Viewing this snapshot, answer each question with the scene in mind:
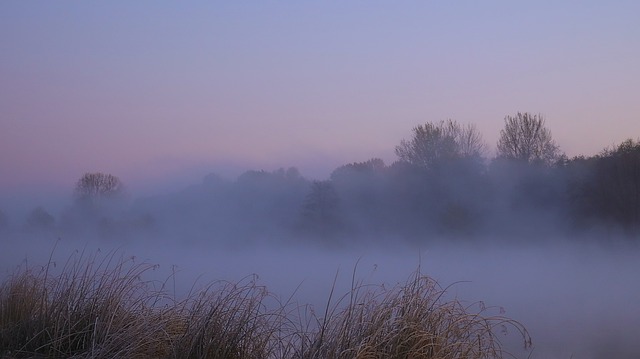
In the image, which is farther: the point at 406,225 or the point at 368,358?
the point at 406,225

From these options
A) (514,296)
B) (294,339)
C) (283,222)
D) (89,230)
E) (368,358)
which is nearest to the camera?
(368,358)

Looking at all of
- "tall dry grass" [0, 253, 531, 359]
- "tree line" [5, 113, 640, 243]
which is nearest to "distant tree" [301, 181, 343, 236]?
"tree line" [5, 113, 640, 243]

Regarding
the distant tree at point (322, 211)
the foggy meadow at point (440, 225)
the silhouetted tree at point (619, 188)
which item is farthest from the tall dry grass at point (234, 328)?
the distant tree at point (322, 211)

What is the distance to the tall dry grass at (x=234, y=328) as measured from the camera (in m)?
5.91

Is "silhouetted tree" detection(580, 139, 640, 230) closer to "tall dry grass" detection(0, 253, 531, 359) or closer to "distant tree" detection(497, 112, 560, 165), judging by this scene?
"distant tree" detection(497, 112, 560, 165)

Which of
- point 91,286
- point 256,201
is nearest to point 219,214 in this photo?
point 256,201

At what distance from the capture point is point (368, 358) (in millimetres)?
5617

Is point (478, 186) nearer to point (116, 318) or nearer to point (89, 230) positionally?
point (89, 230)

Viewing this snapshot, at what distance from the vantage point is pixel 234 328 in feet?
21.4

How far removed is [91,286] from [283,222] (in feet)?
142

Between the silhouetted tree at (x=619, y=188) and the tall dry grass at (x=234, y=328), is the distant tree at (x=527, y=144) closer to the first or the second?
the silhouetted tree at (x=619, y=188)

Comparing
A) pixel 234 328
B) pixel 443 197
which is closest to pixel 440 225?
pixel 443 197

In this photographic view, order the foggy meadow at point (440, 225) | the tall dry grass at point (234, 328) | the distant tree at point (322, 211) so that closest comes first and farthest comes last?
the tall dry grass at point (234, 328), the foggy meadow at point (440, 225), the distant tree at point (322, 211)

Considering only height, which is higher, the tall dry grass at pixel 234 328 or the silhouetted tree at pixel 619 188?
the silhouetted tree at pixel 619 188
